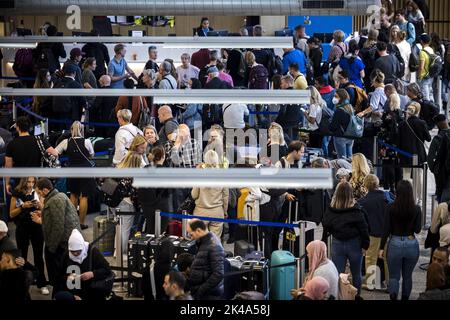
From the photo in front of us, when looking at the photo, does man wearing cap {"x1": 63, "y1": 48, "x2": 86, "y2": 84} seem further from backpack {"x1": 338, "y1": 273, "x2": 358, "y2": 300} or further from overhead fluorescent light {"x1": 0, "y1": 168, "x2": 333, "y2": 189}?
overhead fluorescent light {"x1": 0, "y1": 168, "x2": 333, "y2": 189}

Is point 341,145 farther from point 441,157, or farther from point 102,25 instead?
point 102,25

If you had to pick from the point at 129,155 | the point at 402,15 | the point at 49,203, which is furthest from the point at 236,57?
the point at 49,203

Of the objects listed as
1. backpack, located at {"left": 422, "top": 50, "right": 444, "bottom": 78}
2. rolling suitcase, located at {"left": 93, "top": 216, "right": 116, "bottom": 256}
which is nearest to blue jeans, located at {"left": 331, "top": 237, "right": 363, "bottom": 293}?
rolling suitcase, located at {"left": 93, "top": 216, "right": 116, "bottom": 256}

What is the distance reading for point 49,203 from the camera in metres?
12.4

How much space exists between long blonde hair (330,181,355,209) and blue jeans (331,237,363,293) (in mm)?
344

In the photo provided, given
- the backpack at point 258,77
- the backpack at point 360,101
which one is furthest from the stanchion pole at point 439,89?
the backpack at point 360,101

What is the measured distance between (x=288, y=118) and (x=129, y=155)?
438 centimetres

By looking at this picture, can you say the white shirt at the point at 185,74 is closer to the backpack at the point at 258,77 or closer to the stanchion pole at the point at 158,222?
the backpack at the point at 258,77

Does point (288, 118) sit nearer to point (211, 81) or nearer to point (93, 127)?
point (211, 81)

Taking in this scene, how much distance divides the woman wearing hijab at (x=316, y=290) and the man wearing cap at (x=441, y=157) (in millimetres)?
4164

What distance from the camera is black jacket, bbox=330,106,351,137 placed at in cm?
1666

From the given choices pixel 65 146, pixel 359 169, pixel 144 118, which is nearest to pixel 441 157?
pixel 359 169

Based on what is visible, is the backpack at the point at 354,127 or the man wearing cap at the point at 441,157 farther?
the backpack at the point at 354,127

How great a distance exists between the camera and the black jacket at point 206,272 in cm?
1109
